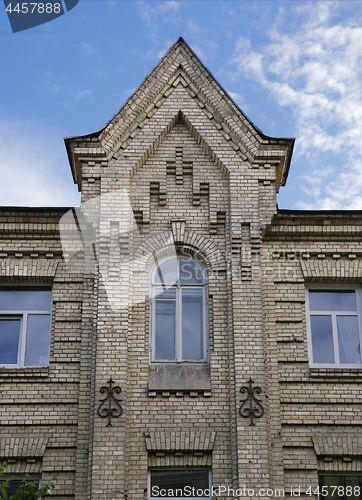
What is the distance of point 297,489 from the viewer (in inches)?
374

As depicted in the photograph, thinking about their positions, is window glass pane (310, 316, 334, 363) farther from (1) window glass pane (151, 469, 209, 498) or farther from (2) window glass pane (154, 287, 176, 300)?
(1) window glass pane (151, 469, 209, 498)

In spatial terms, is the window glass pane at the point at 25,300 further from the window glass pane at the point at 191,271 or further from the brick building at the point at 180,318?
the window glass pane at the point at 191,271

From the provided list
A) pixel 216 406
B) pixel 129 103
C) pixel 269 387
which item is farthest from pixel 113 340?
pixel 129 103

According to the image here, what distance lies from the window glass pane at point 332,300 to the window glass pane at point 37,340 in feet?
14.9

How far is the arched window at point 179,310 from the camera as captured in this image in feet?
34.0

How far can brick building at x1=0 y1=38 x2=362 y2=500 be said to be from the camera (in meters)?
9.55

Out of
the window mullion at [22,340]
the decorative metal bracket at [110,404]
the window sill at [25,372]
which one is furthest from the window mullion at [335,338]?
the window mullion at [22,340]

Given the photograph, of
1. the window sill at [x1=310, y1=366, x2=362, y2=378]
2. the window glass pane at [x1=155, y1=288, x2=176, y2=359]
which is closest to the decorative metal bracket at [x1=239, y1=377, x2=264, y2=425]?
the window sill at [x1=310, y1=366, x2=362, y2=378]

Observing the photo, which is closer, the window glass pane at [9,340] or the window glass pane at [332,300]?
the window glass pane at [9,340]

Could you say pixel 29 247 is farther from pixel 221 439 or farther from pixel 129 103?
pixel 221 439

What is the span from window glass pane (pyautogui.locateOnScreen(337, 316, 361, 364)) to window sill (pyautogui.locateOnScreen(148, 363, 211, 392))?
A: 2.42m

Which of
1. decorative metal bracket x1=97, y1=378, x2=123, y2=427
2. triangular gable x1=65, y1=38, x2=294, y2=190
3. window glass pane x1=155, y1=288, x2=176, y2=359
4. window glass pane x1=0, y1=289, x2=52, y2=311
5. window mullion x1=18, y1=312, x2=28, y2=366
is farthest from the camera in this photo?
triangular gable x1=65, y1=38, x2=294, y2=190

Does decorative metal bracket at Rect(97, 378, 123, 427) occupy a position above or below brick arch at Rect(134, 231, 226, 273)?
below

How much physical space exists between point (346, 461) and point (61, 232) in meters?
5.94
